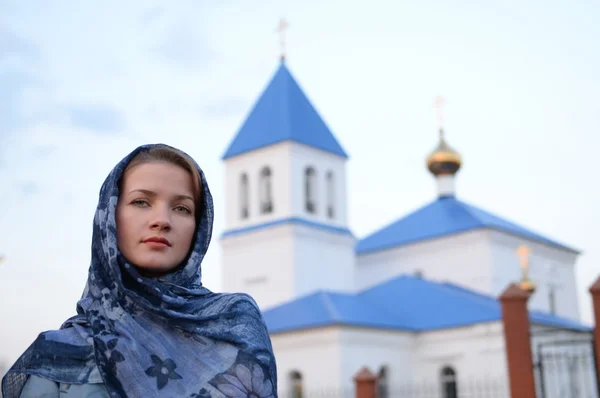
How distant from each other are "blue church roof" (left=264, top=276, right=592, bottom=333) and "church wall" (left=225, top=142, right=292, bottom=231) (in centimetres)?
426

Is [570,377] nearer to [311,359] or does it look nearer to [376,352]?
[376,352]

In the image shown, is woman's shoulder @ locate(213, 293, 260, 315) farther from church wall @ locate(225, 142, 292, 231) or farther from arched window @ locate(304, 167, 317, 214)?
arched window @ locate(304, 167, 317, 214)

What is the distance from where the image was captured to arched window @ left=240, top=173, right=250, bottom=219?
99.4ft

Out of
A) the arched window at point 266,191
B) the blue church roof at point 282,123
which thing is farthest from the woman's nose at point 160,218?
the arched window at point 266,191

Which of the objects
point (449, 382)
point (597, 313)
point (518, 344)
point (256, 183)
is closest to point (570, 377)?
point (449, 382)

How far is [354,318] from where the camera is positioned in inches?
939

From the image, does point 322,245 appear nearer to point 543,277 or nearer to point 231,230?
point 231,230

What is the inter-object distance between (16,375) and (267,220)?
90.3 feet

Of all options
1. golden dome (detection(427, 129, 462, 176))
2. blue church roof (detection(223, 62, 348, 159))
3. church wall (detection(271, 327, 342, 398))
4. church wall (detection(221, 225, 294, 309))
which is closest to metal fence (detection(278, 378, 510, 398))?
church wall (detection(271, 327, 342, 398))

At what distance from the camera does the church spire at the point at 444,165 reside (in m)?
35.2

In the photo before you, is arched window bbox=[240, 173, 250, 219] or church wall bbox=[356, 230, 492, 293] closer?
church wall bbox=[356, 230, 492, 293]

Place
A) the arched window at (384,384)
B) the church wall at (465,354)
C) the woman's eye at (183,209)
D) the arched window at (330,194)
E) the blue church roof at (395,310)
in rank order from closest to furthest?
1. the woman's eye at (183,209)
2. the church wall at (465,354)
3. the blue church roof at (395,310)
4. the arched window at (384,384)
5. the arched window at (330,194)

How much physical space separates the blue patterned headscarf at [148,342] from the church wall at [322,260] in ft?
87.3

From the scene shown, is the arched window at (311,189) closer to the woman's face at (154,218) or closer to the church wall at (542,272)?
the church wall at (542,272)
